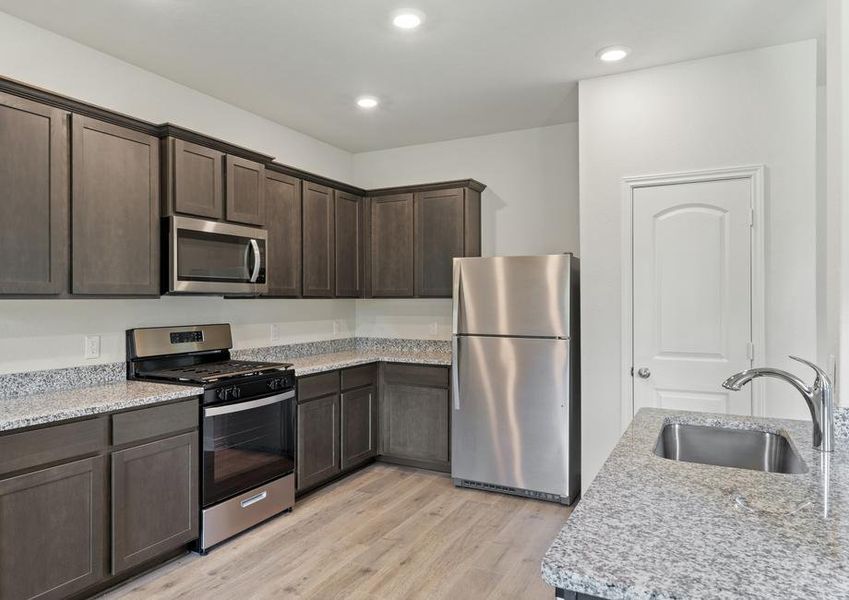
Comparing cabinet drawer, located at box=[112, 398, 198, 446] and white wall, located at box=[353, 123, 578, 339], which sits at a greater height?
white wall, located at box=[353, 123, 578, 339]

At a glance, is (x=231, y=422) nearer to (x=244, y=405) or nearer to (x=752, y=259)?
(x=244, y=405)

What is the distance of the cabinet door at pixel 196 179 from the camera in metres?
2.97

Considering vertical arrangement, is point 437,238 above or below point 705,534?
above

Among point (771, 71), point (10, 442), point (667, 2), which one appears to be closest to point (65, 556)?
point (10, 442)

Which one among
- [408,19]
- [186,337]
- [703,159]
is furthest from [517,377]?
[408,19]

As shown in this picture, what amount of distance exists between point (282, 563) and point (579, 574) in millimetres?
2233

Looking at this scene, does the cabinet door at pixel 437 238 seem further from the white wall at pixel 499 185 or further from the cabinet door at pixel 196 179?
the cabinet door at pixel 196 179

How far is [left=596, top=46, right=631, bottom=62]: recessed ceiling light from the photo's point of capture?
2965 millimetres

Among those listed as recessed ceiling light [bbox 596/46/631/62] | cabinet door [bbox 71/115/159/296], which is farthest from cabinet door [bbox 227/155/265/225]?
recessed ceiling light [bbox 596/46/631/62]

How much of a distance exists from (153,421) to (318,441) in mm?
1323

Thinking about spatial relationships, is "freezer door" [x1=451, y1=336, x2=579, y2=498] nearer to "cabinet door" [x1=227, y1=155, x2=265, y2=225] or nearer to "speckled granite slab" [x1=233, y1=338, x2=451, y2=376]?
"speckled granite slab" [x1=233, y1=338, x2=451, y2=376]

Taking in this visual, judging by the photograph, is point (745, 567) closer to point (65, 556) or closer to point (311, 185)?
point (65, 556)

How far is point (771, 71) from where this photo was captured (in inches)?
116

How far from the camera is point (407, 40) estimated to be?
2.88m
